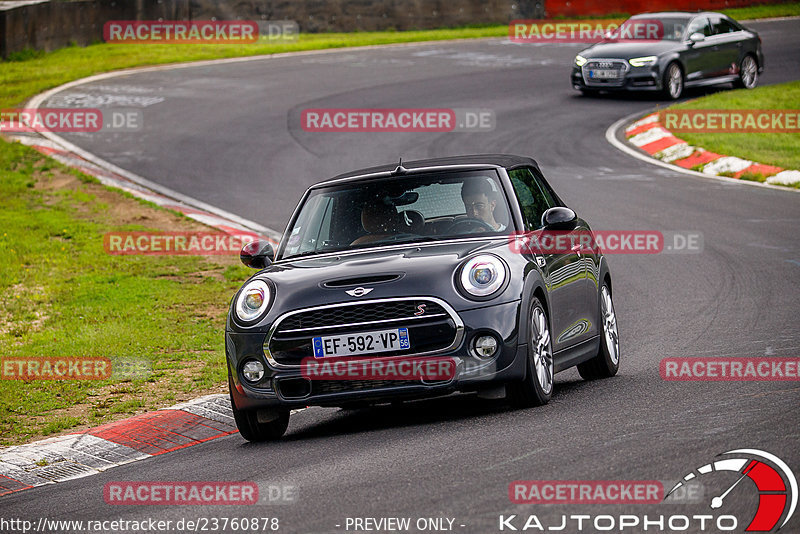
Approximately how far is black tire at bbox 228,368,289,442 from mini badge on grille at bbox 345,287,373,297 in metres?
0.86

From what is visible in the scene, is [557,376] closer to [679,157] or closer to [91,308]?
[91,308]

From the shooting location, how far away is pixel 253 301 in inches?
294

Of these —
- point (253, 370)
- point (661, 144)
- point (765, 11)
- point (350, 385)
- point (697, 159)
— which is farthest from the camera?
point (765, 11)

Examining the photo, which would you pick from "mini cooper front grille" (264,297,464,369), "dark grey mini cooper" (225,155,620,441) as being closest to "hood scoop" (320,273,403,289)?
"dark grey mini cooper" (225,155,620,441)

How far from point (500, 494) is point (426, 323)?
1.80 metres

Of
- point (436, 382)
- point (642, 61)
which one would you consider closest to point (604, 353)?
point (436, 382)

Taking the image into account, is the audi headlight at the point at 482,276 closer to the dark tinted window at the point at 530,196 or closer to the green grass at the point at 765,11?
the dark tinted window at the point at 530,196

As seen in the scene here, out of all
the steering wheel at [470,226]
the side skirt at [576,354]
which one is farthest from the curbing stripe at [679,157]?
the steering wheel at [470,226]

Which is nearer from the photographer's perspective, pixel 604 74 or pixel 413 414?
pixel 413 414

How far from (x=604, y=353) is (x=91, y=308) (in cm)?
546

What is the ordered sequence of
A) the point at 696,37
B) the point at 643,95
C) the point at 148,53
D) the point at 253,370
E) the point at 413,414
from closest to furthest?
the point at 253,370 → the point at 413,414 → the point at 696,37 → the point at 643,95 → the point at 148,53

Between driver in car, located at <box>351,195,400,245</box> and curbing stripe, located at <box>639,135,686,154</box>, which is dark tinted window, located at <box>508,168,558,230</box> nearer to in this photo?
driver in car, located at <box>351,195,400,245</box>

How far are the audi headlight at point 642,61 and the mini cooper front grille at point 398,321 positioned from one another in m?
18.1

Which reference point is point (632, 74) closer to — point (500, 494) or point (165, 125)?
point (165, 125)
